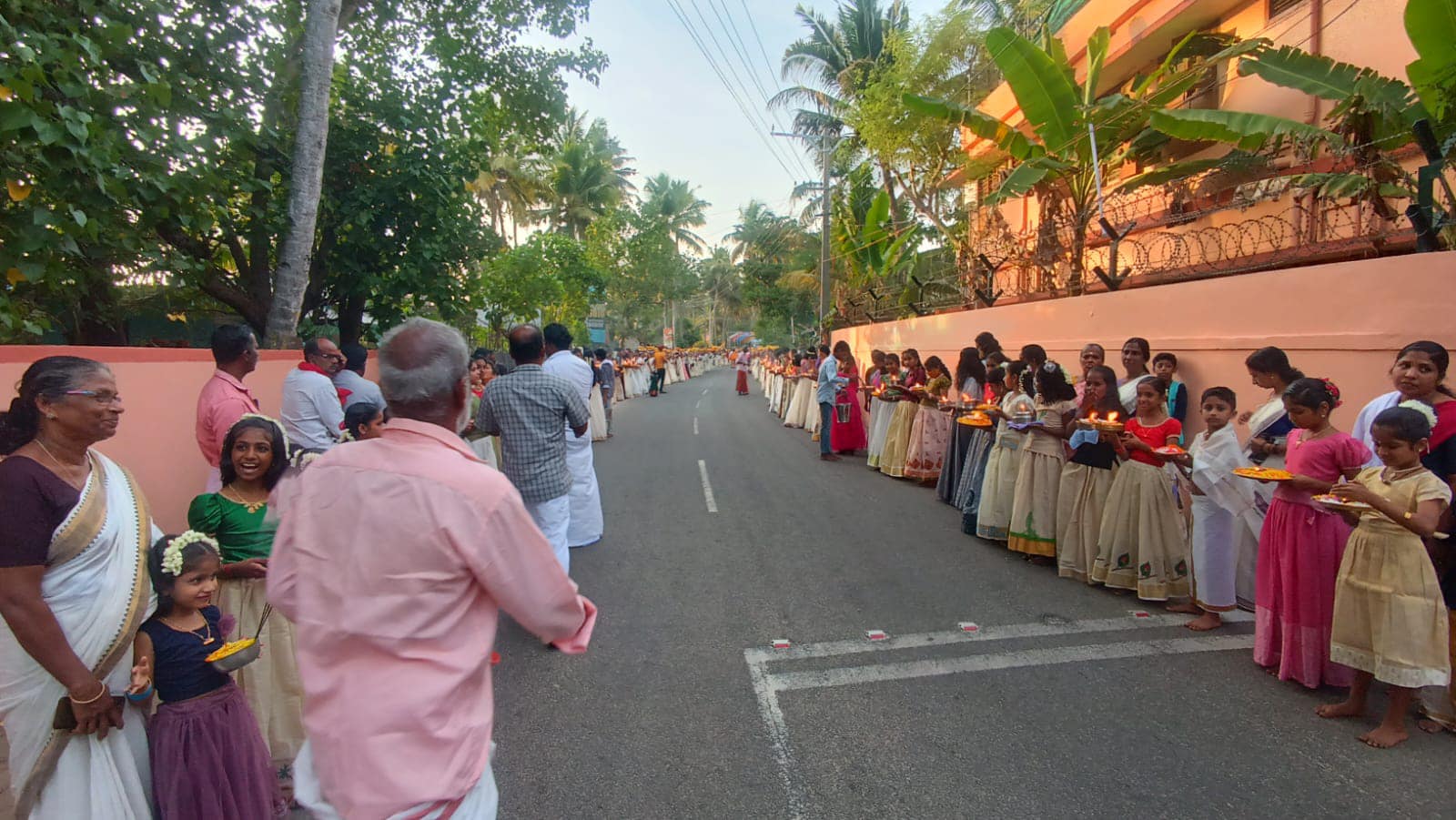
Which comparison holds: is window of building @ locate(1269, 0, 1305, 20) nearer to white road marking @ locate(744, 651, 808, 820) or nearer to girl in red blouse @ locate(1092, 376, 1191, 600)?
girl in red blouse @ locate(1092, 376, 1191, 600)

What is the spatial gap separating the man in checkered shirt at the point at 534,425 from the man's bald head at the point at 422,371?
2.96 metres

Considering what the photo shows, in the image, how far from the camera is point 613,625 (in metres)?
4.75

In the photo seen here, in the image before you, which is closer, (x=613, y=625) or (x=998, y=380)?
(x=613, y=625)

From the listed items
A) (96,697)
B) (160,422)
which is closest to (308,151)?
(160,422)

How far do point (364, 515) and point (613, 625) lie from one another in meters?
3.39

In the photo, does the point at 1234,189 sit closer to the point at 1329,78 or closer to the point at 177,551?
the point at 1329,78

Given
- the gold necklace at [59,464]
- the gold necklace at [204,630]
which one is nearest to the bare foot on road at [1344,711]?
the gold necklace at [204,630]

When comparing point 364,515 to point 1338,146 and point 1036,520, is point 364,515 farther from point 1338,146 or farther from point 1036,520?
point 1338,146

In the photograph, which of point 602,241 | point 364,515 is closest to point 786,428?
point 364,515

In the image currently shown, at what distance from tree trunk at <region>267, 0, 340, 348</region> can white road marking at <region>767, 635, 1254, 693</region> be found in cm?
704

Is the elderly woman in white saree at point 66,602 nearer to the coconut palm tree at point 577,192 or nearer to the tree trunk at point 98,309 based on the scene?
the tree trunk at point 98,309

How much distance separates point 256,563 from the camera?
111 inches

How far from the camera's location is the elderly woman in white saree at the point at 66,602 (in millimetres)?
2035

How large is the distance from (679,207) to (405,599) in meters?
55.3
